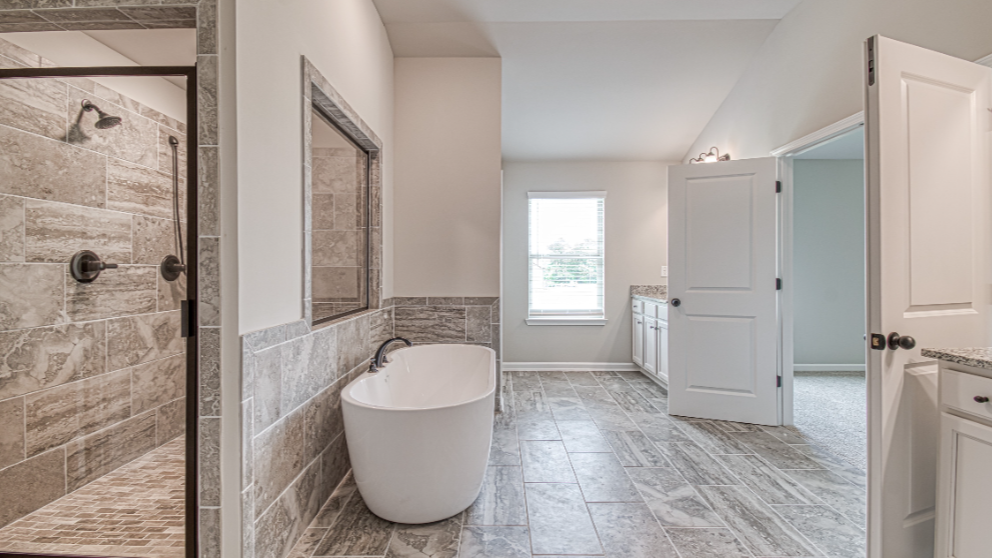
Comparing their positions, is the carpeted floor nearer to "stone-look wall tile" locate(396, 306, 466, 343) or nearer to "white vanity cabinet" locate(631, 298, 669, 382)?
"white vanity cabinet" locate(631, 298, 669, 382)

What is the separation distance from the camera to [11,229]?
182cm

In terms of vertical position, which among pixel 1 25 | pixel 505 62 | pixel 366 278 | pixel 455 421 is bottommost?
pixel 455 421

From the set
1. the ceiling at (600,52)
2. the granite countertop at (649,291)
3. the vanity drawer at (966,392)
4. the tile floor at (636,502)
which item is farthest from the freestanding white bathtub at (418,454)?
the granite countertop at (649,291)

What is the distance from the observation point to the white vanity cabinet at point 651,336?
13.1 ft

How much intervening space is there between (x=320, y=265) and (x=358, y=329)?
515 millimetres

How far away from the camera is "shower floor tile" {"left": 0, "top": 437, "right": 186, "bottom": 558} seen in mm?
1603

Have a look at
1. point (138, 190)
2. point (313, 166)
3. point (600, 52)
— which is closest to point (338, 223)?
point (313, 166)

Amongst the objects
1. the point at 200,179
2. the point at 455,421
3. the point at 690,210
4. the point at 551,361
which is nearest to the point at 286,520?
the point at 455,421

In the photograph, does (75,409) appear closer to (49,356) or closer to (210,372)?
(49,356)

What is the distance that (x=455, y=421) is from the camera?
180 centimetres

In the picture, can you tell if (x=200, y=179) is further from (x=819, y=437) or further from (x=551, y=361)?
(x=551, y=361)

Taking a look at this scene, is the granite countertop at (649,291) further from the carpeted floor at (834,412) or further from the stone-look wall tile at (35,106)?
the stone-look wall tile at (35,106)

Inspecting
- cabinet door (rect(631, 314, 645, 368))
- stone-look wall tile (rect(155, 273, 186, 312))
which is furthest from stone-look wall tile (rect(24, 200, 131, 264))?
cabinet door (rect(631, 314, 645, 368))

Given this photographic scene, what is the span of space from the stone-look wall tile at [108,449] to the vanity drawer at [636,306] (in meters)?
4.15
